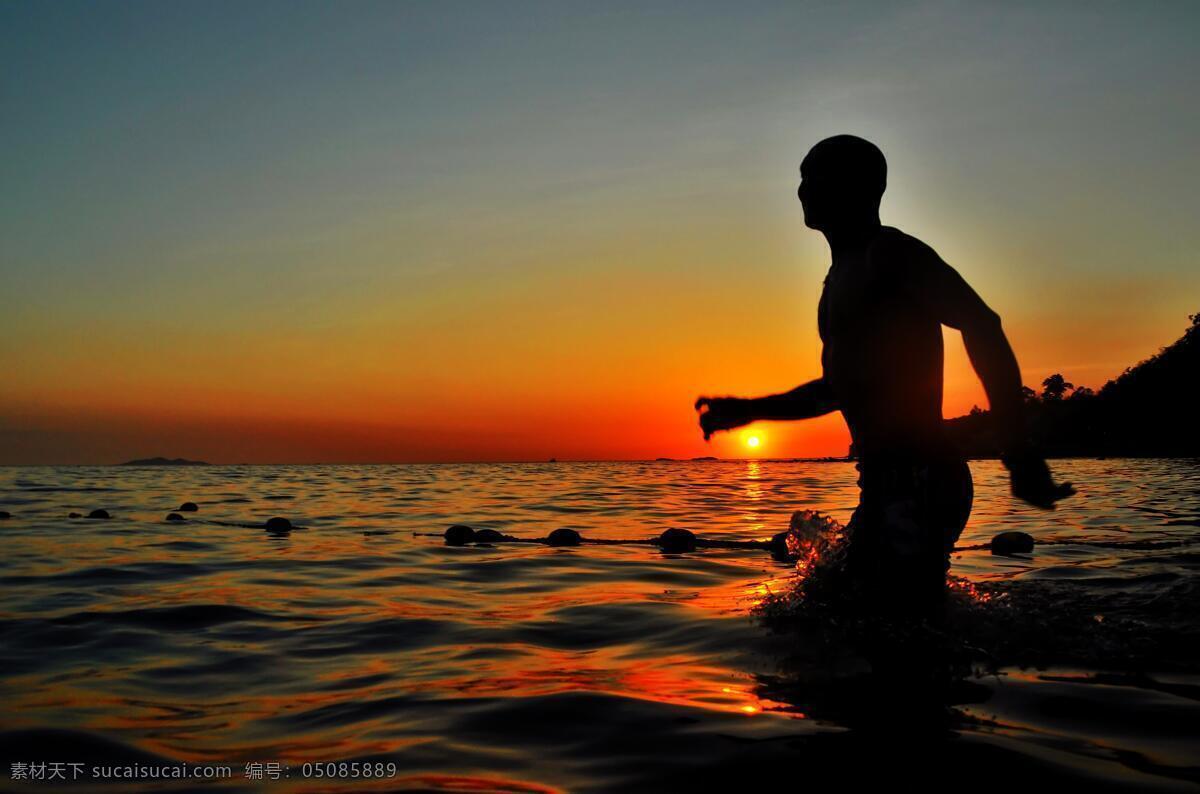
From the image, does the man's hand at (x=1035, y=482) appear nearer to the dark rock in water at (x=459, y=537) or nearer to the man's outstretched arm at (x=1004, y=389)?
the man's outstretched arm at (x=1004, y=389)

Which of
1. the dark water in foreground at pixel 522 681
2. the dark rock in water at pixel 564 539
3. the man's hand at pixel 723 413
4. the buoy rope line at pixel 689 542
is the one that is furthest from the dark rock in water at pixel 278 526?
the man's hand at pixel 723 413

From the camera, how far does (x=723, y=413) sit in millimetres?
5824

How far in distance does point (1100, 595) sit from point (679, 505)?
47.7 ft

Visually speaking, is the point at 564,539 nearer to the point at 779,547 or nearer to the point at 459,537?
the point at 459,537

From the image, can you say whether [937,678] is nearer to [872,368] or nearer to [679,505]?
[872,368]

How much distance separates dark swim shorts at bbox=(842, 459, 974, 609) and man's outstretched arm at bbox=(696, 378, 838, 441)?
99 cm

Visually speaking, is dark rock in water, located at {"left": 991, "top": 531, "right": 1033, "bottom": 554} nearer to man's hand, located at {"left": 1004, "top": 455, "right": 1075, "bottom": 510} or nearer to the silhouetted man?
the silhouetted man

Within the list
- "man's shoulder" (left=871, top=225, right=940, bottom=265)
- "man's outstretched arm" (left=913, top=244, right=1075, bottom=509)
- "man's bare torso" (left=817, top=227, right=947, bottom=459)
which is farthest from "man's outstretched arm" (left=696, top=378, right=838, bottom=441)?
"man's outstretched arm" (left=913, top=244, right=1075, bottom=509)

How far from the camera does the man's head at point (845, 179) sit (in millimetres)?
4730

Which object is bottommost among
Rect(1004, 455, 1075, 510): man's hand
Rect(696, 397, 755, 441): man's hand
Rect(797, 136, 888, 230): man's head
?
Rect(1004, 455, 1075, 510): man's hand

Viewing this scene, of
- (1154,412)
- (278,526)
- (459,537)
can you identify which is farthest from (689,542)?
(1154,412)

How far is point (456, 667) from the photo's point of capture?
181 inches

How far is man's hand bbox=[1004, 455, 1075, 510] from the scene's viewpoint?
3.74 m

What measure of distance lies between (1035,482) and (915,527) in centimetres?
78
